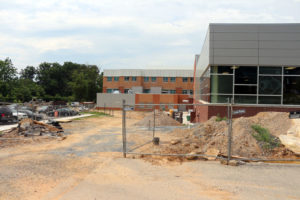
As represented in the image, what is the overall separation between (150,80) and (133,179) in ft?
209

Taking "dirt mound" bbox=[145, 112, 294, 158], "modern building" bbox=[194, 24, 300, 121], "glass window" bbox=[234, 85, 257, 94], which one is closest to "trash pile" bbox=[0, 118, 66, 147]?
"dirt mound" bbox=[145, 112, 294, 158]

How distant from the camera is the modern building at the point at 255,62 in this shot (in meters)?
18.0

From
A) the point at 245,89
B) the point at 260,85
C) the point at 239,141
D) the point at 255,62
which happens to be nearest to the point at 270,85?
the point at 260,85

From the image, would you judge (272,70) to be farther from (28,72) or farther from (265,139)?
(28,72)

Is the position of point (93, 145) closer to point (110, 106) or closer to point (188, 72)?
point (110, 106)

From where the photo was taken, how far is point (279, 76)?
722 inches

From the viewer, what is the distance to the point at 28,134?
15062mm

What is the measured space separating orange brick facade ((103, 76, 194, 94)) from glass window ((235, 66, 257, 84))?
4934cm

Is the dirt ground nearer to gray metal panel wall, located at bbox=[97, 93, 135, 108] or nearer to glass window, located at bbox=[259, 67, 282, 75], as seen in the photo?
glass window, located at bbox=[259, 67, 282, 75]

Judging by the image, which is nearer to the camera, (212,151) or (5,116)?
(212,151)

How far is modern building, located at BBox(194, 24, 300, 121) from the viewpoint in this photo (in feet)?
59.2

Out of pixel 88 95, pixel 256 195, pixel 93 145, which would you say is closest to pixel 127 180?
pixel 256 195

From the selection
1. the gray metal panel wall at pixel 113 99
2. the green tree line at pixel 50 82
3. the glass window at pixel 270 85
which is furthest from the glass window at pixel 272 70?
the green tree line at pixel 50 82

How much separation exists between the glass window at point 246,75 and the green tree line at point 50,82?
53711mm
